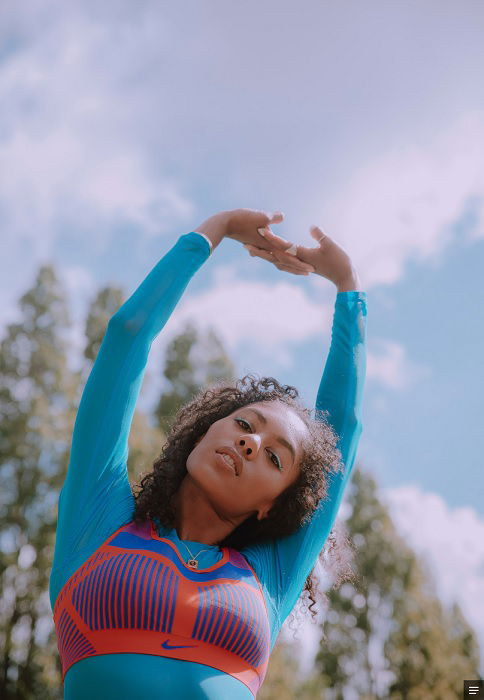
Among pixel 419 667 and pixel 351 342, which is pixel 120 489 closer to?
pixel 351 342

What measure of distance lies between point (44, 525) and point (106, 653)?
41.8 ft

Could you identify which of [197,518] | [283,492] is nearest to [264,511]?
Result: [283,492]

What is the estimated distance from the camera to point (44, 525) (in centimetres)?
1363

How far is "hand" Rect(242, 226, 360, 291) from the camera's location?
272 centimetres

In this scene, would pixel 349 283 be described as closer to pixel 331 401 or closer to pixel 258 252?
pixel 258 252

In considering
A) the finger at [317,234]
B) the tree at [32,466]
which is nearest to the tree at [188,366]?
the tree at [32,466]

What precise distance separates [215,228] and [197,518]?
103 centimetres

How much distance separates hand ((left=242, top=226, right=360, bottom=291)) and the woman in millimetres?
68

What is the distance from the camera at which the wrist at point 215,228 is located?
7.86 feet

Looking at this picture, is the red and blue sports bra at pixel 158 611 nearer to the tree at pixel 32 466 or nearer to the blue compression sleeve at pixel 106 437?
the blue compression sleeve at pixel 106 437

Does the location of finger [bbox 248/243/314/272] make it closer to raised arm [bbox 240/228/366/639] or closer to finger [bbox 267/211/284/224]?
raised arm [bbox 240/228/366/639]

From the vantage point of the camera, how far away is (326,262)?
2775mm

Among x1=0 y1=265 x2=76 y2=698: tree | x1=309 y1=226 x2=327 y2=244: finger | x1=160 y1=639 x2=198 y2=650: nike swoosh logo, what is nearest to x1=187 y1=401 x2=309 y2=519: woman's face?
x1=160 y1=639 x2=198 y2=650: nike swoosh logo

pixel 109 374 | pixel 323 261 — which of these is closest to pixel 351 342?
pixel 323 261
